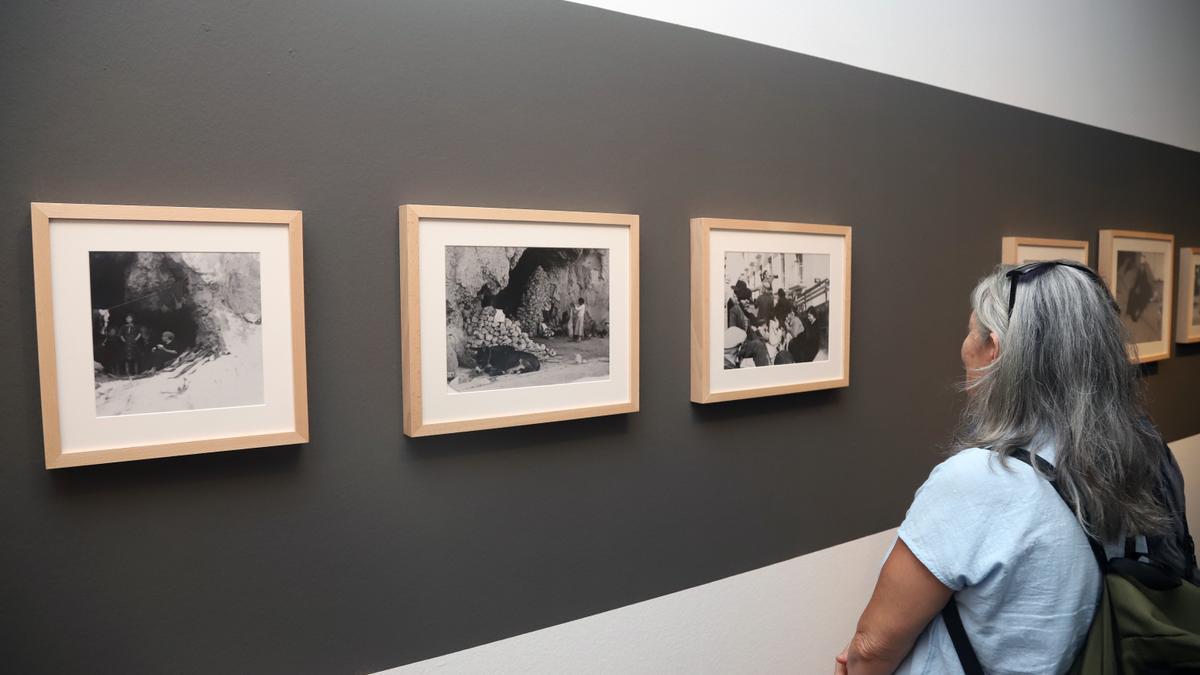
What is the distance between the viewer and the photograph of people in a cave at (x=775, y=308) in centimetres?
237

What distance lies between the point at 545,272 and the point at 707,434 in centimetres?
83

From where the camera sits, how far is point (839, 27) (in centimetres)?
268

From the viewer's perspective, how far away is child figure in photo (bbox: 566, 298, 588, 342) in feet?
6.63

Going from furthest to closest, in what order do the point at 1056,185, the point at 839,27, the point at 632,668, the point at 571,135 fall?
1. the point at 1056,185
2. the point at 839,27
3. the point at 632,668
4. the point at 571,135

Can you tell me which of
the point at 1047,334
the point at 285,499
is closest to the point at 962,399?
the point at 1047,334

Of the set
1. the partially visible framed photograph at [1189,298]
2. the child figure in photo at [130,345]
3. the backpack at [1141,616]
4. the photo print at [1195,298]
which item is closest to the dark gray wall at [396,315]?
the child figure in photo at [130,345]

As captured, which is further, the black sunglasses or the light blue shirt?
the black sunglasses

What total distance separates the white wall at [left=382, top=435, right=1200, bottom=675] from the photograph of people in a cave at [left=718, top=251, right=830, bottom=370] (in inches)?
30.4

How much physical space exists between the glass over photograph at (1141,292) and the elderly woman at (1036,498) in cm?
267

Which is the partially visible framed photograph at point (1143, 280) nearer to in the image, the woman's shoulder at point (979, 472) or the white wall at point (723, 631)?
the white wall at point (723, 631)

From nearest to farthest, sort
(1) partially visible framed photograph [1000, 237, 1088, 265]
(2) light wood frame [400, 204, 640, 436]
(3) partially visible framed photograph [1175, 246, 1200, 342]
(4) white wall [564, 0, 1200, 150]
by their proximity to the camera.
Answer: (2) light wood frame [400, 204, 640, 436]
(4) white wall [564, 0, 1200, 150]
(1) partially visible framed photograph [1000, 237, 1088, 265]
(3) partially visible framed photograph [1175, 246, 1200, 342]

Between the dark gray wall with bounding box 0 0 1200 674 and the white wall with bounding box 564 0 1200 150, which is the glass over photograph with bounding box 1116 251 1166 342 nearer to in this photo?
the white wall with bounding box 564 0 1200 150

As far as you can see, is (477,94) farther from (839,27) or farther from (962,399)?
(962,399)

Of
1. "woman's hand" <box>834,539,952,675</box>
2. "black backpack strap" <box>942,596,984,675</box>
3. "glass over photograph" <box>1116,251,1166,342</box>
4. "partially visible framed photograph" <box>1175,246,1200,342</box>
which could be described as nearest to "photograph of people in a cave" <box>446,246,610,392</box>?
"woman's hand" <box>834,539,952,675</box>
